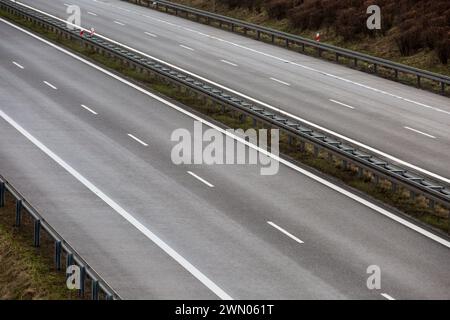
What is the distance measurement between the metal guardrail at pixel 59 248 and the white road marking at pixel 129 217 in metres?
2.07

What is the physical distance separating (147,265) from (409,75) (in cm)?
2809

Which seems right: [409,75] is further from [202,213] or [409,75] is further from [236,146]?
[202,213]

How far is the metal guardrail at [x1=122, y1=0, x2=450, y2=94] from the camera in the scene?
4359 cm

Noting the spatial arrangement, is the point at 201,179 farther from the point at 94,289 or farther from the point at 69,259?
the point at 94,289

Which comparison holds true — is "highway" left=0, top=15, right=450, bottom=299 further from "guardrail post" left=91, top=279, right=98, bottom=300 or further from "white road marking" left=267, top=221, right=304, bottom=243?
"guardrail post" left=91, top=279, right=98, bottom=300

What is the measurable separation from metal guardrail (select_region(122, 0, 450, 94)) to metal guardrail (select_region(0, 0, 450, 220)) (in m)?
8.69

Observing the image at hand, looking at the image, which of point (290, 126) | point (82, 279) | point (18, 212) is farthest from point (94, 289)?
point (290, 126)

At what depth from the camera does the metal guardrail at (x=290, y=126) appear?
2628 cm

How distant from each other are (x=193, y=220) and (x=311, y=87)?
1937 cm

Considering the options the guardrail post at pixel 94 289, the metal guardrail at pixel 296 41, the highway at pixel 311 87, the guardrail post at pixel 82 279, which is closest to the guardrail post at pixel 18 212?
the guardrail post at pixel 82 279

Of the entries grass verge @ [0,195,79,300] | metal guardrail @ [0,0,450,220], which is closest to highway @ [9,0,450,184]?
metal guardrail @ [0,0,450,220]

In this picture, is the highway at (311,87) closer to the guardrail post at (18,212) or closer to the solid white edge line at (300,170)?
the solid white edge line at (300,170)
